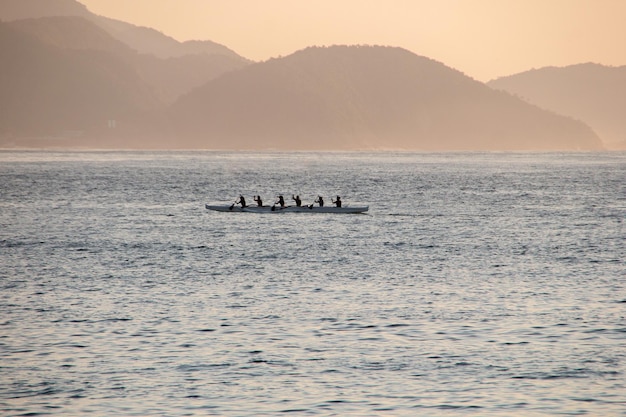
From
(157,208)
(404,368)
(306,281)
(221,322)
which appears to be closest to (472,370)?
(404,368)

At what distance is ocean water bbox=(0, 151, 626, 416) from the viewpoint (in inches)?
918

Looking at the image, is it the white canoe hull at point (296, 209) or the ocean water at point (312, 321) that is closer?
the ocean water at point (312, 321)

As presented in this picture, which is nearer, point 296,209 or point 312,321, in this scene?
point 312,321

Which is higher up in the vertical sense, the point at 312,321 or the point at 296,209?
the point at 296,209

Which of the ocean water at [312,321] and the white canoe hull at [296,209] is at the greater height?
the white canoe hull at [296,209]

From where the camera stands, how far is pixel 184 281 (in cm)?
4181

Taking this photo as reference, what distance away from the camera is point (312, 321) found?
32125 millimetres

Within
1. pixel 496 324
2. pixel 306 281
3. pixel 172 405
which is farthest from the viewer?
pixel 306 281

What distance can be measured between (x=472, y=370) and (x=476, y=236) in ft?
129

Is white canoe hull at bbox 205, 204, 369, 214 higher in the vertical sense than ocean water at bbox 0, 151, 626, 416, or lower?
higher

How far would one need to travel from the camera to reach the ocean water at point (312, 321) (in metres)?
23.3

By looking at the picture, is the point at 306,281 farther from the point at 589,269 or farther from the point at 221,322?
the point at 589,269

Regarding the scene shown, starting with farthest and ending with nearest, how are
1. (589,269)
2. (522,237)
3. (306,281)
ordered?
→ (522,237)
(589,269)
(306,281)

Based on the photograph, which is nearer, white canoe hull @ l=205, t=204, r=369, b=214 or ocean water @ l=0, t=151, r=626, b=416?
ocean water @ l=0, t=151, r=626, b=416
